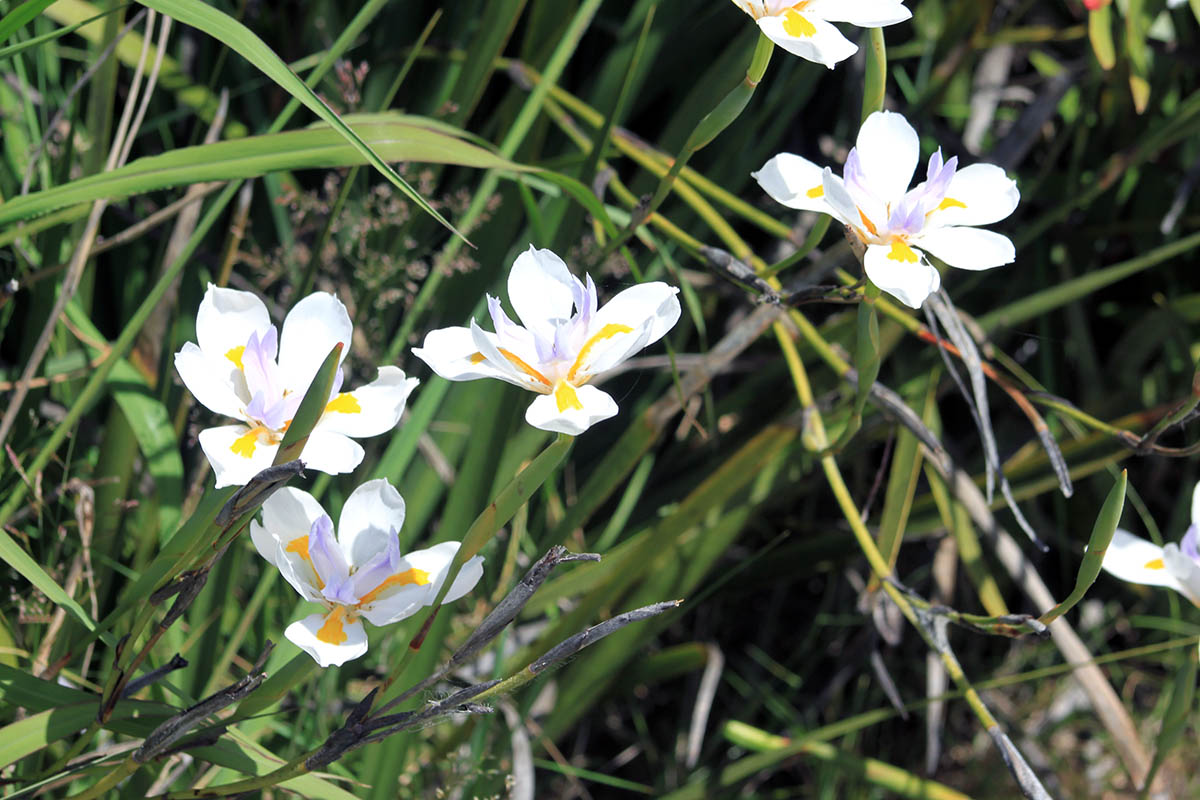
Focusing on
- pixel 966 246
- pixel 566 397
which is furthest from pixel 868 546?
pixel 566 397

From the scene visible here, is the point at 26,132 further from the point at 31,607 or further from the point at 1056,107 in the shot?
the point at 1056,107

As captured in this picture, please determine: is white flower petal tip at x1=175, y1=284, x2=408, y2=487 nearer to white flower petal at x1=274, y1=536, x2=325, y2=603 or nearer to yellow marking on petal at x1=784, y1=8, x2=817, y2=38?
white flower petal at x1=274, y1=536, x2=325, y2=603

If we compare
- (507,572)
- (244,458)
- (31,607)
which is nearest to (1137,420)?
(507,572)

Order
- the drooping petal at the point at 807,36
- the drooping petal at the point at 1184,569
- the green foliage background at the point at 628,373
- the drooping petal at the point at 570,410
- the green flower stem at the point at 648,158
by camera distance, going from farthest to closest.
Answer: the green flower stem at the point at 648,158 → the green foliage background at the point at 628,373 → the drooping petal at the point at 1184,569 → the drooping petal at the point at 807,36 → the drooping petal at the point at 570,410

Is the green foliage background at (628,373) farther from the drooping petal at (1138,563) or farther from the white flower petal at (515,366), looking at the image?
the white flower petal at (515,366)

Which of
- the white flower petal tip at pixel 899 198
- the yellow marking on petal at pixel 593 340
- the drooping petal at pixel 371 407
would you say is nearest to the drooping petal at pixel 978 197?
the white flower petal tip at pixel 899 198

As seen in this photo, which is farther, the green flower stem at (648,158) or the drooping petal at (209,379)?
the green flower stem at (648,158)

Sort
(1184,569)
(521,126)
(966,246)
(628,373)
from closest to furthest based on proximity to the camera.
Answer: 1. (966,246)
2. (1184,569)
3. (521,126)
4. (628,373)

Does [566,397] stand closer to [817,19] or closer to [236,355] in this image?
[236,355]
